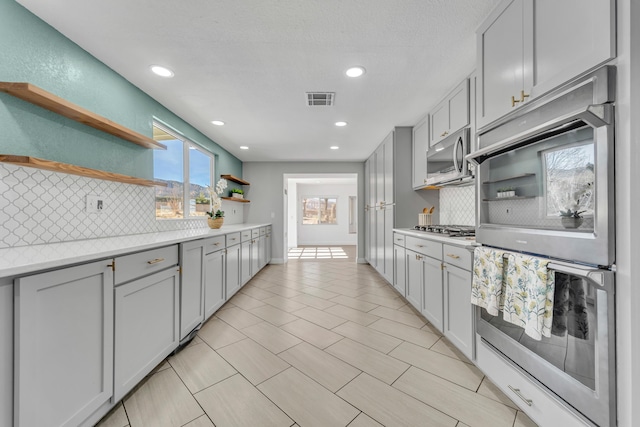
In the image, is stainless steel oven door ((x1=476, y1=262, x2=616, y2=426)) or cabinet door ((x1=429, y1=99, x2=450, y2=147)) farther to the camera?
cabinet door ((x1=429, y1=99, x2=450, y2=147))

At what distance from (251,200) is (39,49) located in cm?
431

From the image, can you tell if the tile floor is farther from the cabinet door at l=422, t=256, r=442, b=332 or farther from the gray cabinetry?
the gray cabinetry

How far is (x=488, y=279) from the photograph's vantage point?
1.46 m

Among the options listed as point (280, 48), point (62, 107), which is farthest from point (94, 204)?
point (280, 48)

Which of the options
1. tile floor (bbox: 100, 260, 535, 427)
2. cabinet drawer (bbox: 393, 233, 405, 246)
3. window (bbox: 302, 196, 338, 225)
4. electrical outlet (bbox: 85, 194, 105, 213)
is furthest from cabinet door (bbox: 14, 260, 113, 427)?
window (bbox: 302, 196, 338, 225)

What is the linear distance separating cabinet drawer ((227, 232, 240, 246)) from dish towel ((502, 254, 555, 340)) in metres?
2.70

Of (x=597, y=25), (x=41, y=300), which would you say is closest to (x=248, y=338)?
(x=41, y=300)

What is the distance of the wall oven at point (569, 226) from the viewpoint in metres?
0.92

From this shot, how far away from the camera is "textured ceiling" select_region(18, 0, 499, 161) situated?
152cm

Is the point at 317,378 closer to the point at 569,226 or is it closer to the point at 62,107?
the point at 569,226

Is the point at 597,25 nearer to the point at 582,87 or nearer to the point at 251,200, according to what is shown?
the point at 582,87

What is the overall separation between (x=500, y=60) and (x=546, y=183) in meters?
0.82

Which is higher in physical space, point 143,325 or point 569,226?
point 569,226

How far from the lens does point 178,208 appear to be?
3312mm
